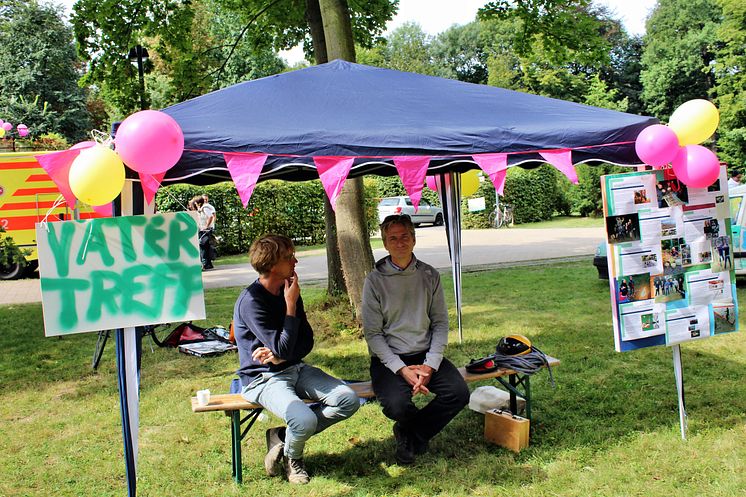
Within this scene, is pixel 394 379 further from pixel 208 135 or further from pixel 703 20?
pixel 703 20

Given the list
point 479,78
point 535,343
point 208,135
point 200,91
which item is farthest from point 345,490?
point 479,78

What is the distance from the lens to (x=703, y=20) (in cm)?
3772

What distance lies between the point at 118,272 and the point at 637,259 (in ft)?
10.2

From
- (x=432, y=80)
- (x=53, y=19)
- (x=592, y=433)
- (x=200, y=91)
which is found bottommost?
(x=592, y=433)

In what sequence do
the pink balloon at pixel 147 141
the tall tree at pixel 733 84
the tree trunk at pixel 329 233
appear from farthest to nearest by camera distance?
the tall tree at pixel 733 84 < the tree trunk at pixel 329 233 < the pink balloon at pixel 147 141

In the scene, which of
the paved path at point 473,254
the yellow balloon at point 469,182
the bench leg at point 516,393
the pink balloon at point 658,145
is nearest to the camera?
the pink balloon at point 658,145

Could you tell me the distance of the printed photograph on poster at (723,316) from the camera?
14.1 feet

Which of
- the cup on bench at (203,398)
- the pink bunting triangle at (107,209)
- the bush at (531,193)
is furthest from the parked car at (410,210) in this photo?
the pink bunting triangle at (107,209)

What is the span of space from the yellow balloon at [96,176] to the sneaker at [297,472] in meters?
1.92

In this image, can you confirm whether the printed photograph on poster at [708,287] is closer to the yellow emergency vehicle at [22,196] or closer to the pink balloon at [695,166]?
the pink balloon at [695,166]

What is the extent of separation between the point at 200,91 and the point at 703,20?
119ft

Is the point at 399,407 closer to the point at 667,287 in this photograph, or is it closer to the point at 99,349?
the point at 667,287

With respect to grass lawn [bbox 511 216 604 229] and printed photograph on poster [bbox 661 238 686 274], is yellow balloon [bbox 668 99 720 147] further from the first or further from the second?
grass lawn [bbox 511 216 604 229]

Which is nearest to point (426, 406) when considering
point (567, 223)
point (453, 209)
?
point (453, 209)
